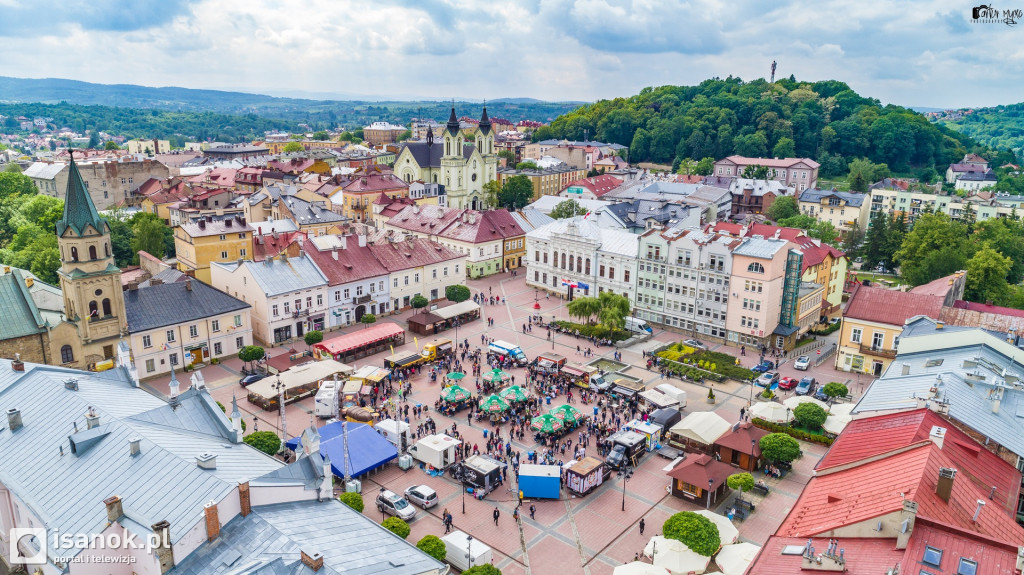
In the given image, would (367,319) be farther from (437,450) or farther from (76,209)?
(437,450)

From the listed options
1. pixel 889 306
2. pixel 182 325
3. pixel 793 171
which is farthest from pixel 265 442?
pixel 793 171

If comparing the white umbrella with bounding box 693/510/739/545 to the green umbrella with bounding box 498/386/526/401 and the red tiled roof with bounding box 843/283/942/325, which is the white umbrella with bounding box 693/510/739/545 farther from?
the red tiled roof with bounding box 843/283/942/325

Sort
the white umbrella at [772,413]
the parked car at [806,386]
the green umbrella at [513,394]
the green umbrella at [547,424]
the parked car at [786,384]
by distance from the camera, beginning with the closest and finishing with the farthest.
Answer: the green umbrella at [547,424] → the white umbrella at [772,413] → the green umbrella at [513,394] → the parked car at [806,386] → the parked car at [786,384]

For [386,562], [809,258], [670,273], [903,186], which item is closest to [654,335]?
[670,273]

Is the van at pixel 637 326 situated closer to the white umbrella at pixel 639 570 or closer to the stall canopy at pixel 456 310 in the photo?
the stall canopy at pixel 456 310

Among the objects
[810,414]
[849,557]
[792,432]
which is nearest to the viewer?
[849,557]

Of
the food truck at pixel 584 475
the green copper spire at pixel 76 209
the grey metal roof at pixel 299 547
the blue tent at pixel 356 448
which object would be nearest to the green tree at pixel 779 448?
the food truck at pixel 584 475
